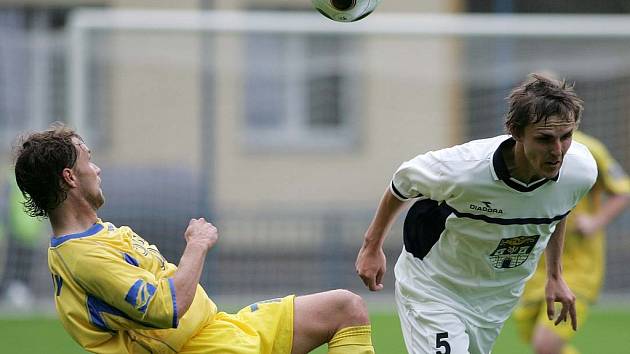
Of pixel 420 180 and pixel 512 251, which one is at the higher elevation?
pixel 420 180

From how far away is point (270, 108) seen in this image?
13320mm

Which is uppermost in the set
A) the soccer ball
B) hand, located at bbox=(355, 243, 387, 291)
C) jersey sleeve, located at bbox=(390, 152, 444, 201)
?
the soccer ball

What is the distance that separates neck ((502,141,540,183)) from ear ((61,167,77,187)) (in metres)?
1.67

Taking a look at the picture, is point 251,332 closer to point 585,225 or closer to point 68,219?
point 68,219

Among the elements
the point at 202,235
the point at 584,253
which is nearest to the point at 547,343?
the point at 584,253

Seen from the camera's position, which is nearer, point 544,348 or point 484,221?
point 484,221

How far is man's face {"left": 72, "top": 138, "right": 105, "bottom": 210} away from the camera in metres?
4.30

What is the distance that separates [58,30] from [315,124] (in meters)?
3.16

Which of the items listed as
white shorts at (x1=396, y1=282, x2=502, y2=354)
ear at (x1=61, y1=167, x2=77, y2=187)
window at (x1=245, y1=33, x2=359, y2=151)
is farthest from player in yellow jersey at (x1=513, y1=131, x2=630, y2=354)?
window at (x1=245, y1=33, x2=359, y2=151)

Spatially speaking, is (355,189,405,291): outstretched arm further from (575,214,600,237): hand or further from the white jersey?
(575,214,600,237): hand

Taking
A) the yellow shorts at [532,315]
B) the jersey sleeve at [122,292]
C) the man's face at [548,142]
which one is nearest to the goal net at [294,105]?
the yellow shorts at [532,315]

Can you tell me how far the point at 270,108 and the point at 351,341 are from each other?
8.97 m

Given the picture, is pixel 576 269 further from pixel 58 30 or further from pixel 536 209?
pixel 58 30

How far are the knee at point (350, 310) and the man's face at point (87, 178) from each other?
105 centimetres
